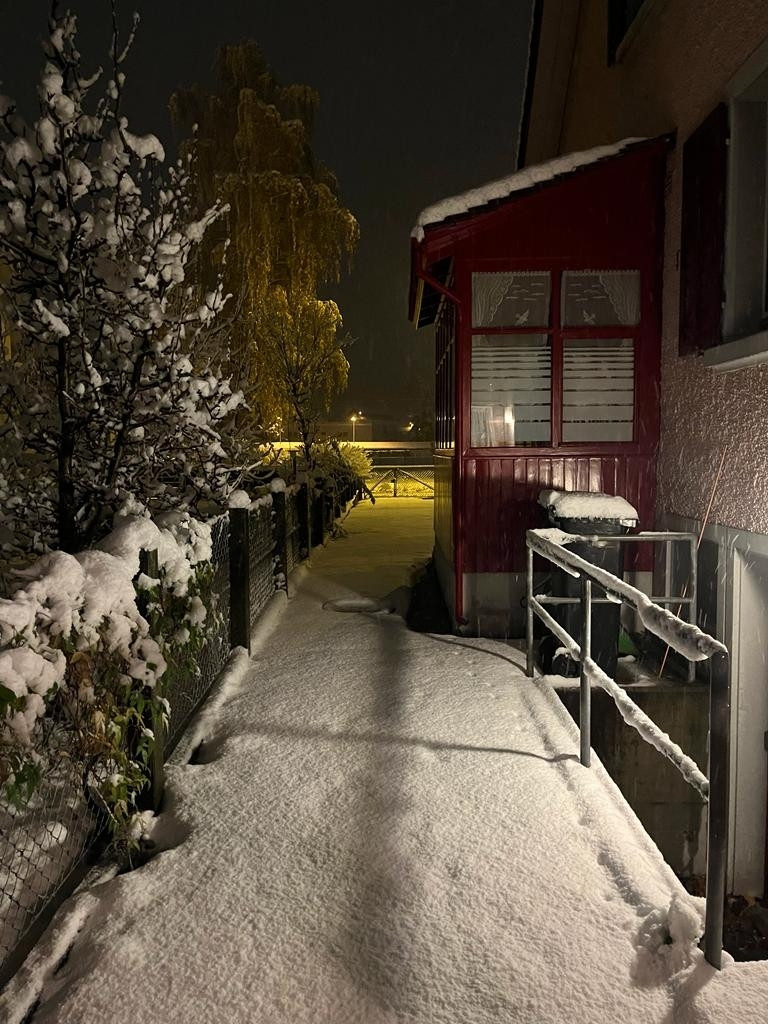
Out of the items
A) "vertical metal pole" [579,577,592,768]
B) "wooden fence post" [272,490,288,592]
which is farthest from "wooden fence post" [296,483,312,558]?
"vertical metal pole" [579,577,592,768]

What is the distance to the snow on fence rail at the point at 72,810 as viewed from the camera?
247cm

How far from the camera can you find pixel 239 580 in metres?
5.42

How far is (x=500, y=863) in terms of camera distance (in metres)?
2.75

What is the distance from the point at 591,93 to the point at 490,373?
444 cm

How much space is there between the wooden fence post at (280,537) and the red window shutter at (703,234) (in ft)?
13.1

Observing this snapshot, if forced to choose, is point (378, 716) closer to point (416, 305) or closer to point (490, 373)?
point (490, 373)

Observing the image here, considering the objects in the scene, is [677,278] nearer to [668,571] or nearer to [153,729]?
[668,571]

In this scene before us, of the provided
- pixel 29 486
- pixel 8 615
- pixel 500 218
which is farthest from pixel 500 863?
pixel 500 218

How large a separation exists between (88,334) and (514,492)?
3.66 metres

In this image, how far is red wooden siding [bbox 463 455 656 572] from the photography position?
6352mm

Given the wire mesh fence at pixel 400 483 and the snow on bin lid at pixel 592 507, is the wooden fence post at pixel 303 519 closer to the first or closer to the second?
the snow on bin lid at pixel 592 507

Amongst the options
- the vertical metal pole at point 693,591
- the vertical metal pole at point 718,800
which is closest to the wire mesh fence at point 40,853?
the vertical metal pole at point 718,800

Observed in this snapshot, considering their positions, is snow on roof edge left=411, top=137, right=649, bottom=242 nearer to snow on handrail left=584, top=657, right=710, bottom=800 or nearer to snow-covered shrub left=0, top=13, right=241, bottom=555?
snow-covered shrub left=0, top=13, right=241, bottom=555

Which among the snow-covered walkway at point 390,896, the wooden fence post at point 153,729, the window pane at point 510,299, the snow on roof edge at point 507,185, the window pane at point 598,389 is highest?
the snow on roof edge at point 507,185
